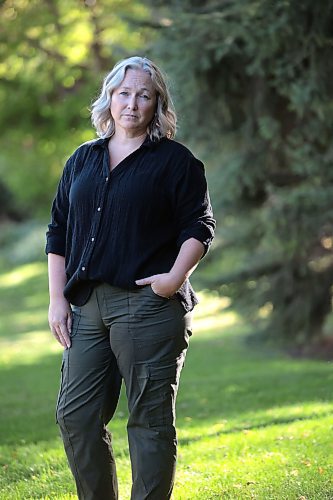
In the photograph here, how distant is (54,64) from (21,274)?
11757mm

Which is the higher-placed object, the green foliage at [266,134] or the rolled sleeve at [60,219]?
the green foliage at [266,134]

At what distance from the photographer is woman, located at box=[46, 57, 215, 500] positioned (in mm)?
3479

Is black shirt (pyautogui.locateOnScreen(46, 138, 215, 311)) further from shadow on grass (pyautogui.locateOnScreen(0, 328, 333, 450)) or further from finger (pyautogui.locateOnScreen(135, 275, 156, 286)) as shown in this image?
shadow on grass (pyautogui.locateOnScreen(0, 328, 333, 450))

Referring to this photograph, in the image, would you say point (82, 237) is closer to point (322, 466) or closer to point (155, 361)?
point (155, 361)

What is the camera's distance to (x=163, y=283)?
3424 millimetres

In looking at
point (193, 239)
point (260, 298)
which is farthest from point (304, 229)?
point (193, 239)

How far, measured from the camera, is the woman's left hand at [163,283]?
3.43 metres

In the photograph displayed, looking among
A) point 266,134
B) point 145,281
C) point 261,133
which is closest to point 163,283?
point 145,281

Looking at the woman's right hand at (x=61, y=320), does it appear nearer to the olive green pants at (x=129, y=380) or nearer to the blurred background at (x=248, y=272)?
the olive green pants at (x=129, y=380)

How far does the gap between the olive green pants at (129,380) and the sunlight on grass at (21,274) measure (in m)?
24.3

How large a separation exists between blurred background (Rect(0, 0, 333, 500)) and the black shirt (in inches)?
29.5

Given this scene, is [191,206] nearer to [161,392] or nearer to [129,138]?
[129,138]

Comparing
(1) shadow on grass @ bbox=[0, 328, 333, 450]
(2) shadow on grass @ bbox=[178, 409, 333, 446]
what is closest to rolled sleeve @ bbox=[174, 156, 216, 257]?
(2) shadow on grass @ bbox=[178, 409, 333, 446]

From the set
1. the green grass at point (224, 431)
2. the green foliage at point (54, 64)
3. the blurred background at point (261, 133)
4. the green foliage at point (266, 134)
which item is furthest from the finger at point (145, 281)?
the green foliage at point (54, 64)
